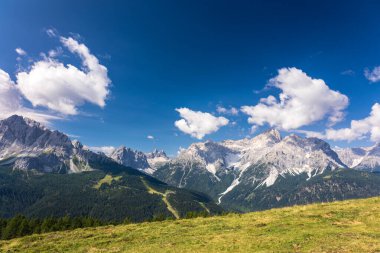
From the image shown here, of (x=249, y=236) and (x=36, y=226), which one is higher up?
(x=249, y=236)

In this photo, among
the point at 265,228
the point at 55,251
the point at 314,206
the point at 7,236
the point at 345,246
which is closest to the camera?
the point at 345,246

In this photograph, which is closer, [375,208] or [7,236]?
[375,208]

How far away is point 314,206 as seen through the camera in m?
52.8

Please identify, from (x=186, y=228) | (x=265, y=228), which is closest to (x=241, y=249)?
(x=265, y=228)

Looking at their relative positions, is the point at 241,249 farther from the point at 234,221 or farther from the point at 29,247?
the point at 29,247

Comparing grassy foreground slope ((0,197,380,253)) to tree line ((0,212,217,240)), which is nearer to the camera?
grassy foreground slope ((0,197,380,253))

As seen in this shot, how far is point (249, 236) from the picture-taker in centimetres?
3522

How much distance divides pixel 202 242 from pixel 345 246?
15.7m

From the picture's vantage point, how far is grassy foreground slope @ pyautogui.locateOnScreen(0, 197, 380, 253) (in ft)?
99.3

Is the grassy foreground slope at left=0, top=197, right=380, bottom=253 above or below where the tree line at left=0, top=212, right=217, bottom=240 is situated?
above

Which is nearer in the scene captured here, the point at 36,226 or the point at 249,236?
the point at 249,236

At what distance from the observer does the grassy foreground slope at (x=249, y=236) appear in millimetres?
30266

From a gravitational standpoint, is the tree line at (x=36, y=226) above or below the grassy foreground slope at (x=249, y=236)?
below

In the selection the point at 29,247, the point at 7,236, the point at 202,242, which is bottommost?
the point at 7,236
